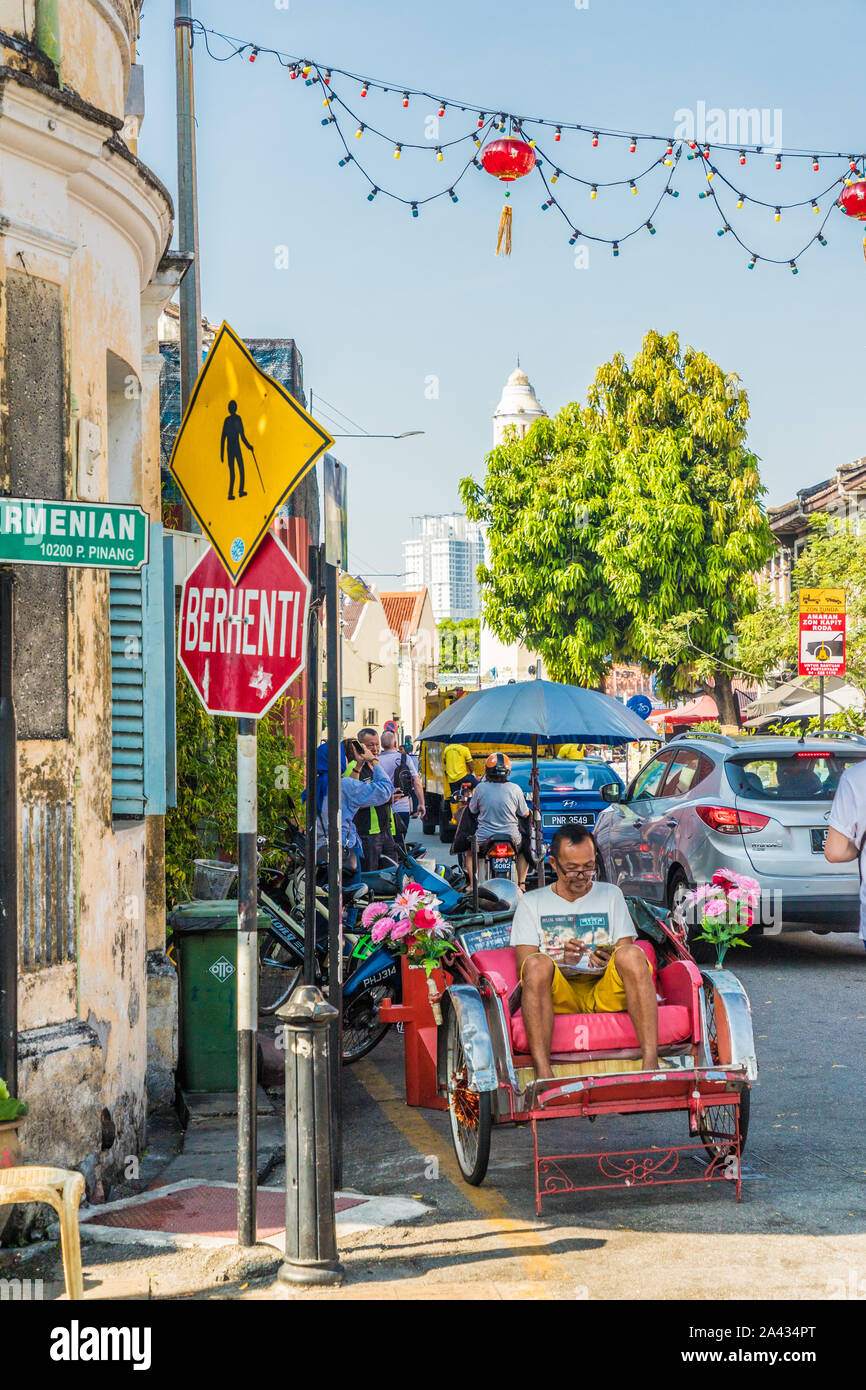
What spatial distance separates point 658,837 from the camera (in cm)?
1268

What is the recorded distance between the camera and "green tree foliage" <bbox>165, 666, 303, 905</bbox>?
10.8m

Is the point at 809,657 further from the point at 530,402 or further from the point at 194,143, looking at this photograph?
the point at 530,402

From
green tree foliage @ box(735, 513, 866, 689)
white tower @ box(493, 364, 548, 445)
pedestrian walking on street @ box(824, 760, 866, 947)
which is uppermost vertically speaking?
white tower @ box(493, 364, 548, 445)

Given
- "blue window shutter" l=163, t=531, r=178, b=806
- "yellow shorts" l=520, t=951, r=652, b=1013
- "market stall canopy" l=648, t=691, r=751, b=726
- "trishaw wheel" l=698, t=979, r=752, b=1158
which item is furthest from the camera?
"market stall canopy" l=648, t=691, r=751, b=726

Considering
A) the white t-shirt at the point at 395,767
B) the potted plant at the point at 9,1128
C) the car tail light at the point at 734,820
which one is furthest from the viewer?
the white t-shirt at the point at 395,767

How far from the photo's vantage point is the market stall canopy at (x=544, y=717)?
13.0 meters

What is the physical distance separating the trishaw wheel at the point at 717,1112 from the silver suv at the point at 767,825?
496 centimetres

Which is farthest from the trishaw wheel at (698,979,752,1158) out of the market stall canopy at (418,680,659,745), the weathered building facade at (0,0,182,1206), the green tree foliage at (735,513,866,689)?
the green tree foliage at (735,513,866,689)

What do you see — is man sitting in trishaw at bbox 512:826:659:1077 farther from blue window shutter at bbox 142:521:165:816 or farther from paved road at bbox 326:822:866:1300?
blue window shutter at bbox 142:521:165:816

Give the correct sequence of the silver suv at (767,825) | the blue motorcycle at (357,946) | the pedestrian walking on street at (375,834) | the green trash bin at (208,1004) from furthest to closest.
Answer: the pedestrian walking on street at (375,834) < the silver suv at (767,825) < the blue motorcycle at (357,946) < the green trash bin at (208,1004)

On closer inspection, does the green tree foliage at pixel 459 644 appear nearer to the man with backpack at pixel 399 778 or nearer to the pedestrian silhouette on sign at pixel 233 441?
the man with backpack at pixel 399 778

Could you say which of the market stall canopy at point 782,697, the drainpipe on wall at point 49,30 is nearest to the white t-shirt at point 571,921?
the drainpipe on wall at point 49,30

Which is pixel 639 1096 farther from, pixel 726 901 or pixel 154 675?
pixel 154 675
